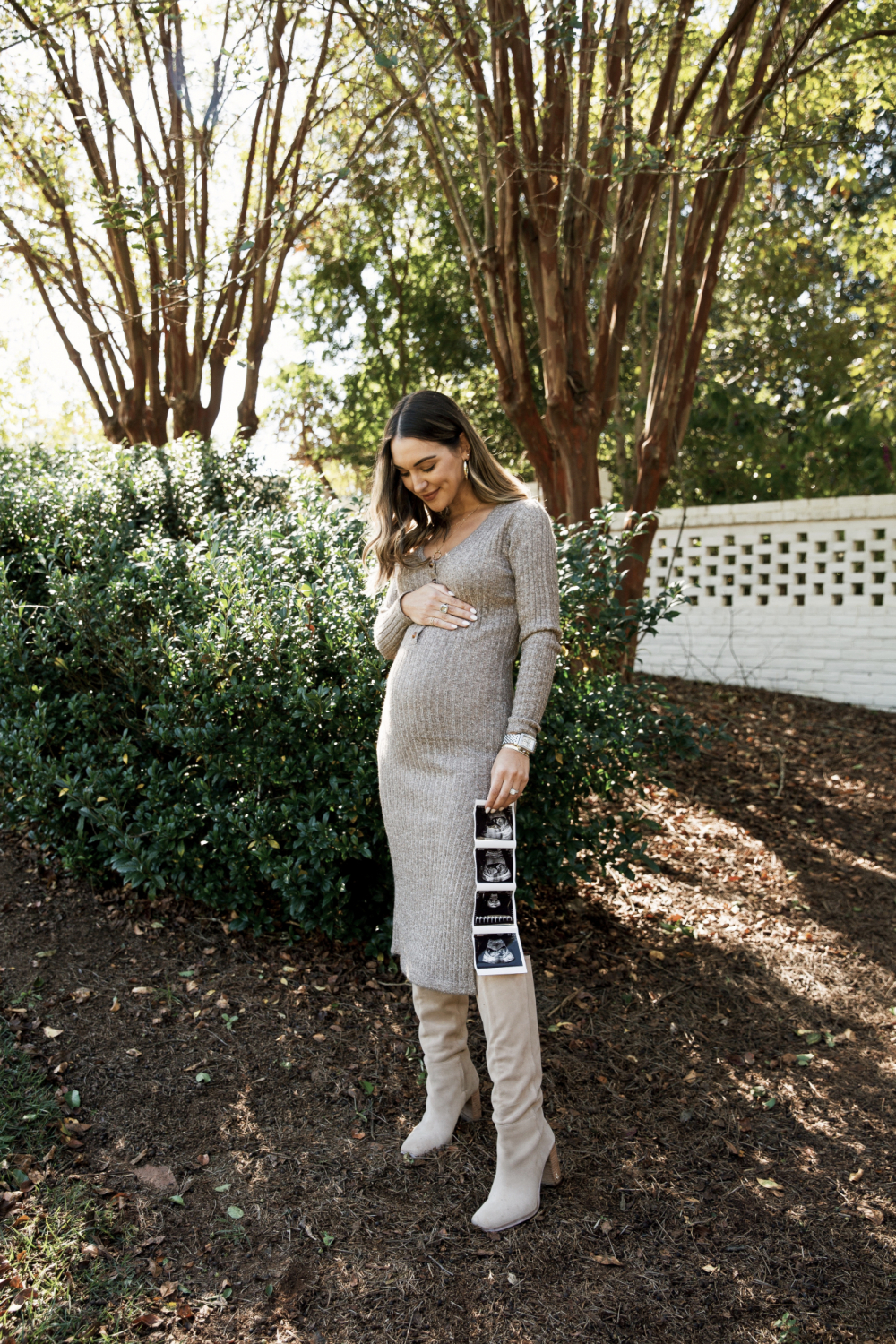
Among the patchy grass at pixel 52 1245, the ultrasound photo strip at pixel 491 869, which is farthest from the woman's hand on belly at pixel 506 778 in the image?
the patchy grass at pixel 52 1245

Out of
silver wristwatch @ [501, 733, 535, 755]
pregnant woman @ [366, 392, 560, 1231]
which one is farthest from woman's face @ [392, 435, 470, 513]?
silver wristwatch @ [501, 733, 535, 755]

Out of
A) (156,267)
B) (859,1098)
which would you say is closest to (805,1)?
(156,267)

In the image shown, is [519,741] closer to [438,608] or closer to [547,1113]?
[438,608]

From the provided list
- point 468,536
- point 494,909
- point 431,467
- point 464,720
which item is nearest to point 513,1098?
point 494,909

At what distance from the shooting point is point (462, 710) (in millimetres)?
2521

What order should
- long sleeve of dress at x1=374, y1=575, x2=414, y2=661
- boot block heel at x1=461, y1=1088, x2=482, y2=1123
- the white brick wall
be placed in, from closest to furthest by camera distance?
long sleeve of dress at x1=374, y1=575, x2=414, y2=661, boot block heel at x1=461, y1=1088, x2=482, y2=1123, the white brick wall

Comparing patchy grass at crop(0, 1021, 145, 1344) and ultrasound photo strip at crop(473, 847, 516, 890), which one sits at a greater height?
ultrasound photo strip at crop(473, 847, 516, 890)

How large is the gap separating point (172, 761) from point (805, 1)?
230 inches

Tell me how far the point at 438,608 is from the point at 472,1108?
151 centimetres

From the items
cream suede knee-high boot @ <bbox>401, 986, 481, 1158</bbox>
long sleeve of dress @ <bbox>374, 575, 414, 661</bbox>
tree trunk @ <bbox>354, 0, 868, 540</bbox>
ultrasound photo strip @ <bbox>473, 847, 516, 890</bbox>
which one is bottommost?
cream suede knee-high boot @ <bbox>401, 986, 481, 1158</bbox>

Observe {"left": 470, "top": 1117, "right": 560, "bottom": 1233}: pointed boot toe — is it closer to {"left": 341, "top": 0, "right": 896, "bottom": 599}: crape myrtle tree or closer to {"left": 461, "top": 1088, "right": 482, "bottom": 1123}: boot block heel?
{"left": 461, "top": 1088, "right": 482, "bottom": 1123}: boot block heel

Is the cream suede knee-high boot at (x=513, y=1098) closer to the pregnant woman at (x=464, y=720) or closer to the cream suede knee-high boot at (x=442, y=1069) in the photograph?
the pregnant woman at (x=464, y=720)

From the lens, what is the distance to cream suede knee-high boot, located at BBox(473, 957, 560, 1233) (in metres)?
2.44

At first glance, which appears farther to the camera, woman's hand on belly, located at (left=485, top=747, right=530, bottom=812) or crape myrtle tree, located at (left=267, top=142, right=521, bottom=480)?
crape myrtle tree, located at (left=267, top=142, right=521, bottom=480)
